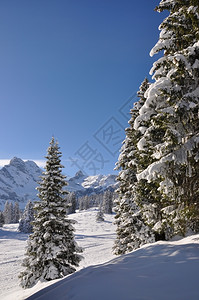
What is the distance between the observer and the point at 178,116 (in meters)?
6.70

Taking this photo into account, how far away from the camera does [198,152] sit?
22.1 ft

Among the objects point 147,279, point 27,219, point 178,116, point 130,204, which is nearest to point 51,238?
point 130,204

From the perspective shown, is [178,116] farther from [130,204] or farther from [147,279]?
[130,204]

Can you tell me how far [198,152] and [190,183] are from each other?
1.32m

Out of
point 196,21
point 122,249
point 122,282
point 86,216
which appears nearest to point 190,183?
point 122,282

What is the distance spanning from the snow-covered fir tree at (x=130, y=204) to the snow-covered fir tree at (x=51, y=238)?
3.79 m

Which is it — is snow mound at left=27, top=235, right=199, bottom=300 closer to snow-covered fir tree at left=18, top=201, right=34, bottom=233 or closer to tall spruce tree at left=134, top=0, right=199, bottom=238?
tall spruce tree at left=134, top=0, right=199, bottom=238

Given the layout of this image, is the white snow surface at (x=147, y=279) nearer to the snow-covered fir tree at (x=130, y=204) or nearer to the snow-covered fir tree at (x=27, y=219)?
the snow-covered fir tree at (x=130, y=204)

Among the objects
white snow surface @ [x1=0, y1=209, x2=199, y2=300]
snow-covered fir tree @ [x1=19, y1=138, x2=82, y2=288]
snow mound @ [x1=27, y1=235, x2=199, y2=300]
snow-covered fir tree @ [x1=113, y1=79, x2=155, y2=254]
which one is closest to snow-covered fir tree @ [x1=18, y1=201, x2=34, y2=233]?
snow-covered fir tree @ [x1=113, y1=79, x2=155, y2=254]

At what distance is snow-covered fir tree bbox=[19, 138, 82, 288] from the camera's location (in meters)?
12.6

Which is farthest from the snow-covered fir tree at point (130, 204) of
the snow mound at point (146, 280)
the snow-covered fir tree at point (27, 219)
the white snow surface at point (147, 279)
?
the snow-covered fir tree at point (27, 219)

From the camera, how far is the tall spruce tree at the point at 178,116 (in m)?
6.53

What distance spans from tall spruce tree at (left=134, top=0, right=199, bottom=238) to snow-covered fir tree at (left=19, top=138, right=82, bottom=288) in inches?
322

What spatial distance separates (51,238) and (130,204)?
6.02 m
